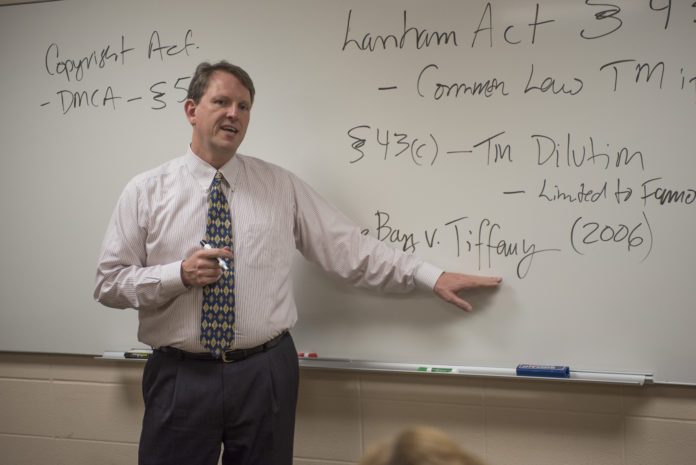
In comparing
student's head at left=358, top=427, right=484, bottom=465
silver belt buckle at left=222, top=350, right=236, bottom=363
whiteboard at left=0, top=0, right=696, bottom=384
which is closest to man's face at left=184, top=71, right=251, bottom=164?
whiteboard at left=0, top=0, right=696, bottom=384

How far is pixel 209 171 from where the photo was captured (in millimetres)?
1973

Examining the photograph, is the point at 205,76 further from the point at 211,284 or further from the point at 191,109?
the point at 211,284

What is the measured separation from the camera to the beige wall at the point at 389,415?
1.99m

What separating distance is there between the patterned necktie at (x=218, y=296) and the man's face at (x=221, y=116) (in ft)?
0.45

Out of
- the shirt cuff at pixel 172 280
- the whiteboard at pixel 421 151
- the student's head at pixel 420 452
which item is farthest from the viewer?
the whiteboard at pixel 421 151

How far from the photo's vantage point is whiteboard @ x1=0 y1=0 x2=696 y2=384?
6.33 ft

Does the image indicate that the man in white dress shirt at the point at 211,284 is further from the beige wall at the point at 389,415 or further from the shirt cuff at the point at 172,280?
the beige wall at the point at 389,415

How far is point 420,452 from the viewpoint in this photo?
2.32 ft

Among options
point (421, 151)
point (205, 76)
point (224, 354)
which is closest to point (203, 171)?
point (205, 76)

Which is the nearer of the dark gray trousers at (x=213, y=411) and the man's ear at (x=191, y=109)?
the dark gray trousers at (x=213, y=411)

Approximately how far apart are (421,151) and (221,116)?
0.66m

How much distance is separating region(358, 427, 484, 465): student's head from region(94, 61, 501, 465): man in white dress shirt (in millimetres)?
1168

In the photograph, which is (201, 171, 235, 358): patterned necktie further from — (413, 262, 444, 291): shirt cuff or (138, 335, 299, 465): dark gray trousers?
(413, 262, 444, 291): shirt cuff

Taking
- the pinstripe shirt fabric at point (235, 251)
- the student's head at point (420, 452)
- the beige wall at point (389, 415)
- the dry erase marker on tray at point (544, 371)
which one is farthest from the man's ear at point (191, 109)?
the student's head at point (420, 452)
